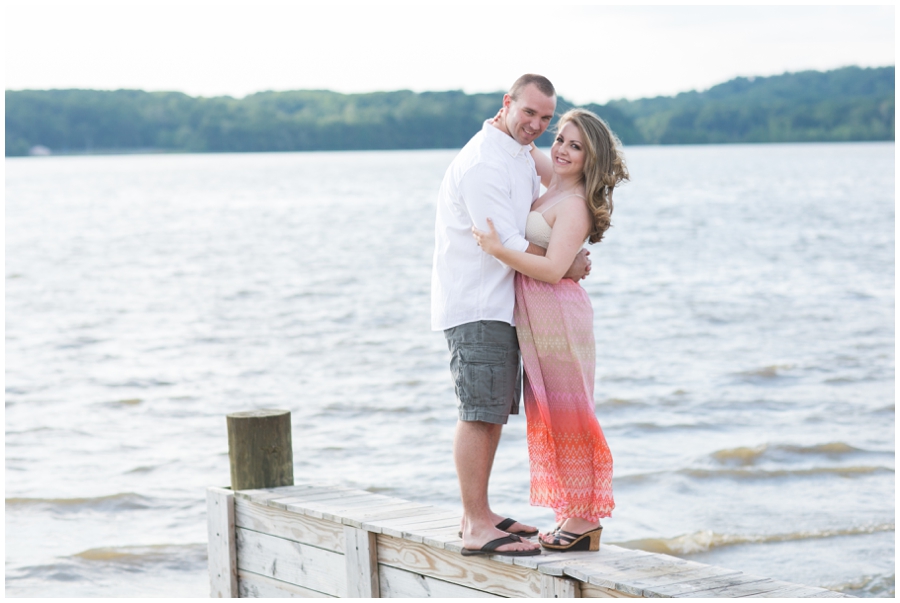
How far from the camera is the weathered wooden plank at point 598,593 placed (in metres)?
3.92

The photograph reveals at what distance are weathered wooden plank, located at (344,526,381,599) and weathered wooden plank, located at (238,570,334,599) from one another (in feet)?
0.89

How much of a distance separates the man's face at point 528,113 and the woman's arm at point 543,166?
0.79 feet

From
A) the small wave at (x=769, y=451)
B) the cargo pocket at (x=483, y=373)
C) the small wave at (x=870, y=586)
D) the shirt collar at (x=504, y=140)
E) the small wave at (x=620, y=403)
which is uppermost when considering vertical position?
the shirt collar at (x=504, y=140)

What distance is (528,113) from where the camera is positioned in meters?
4.23

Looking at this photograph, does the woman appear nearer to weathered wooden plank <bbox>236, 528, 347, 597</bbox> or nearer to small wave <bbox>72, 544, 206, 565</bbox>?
weathered wooden plank <bbox>236, 528, 347, 597</bbox>

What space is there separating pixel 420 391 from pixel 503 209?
909 centimetres

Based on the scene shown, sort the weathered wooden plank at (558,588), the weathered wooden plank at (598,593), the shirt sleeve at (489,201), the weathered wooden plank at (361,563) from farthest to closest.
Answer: the weathered wooden plank at (361,563), the shirt sleeve at (489,201), the weathered wooden plank at (558,588), the weathered wooden plank at (598,593)

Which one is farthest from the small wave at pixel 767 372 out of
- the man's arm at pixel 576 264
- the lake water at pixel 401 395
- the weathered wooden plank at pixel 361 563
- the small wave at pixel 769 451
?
the man's arm at pixel 576 264

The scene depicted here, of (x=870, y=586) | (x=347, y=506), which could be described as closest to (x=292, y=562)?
(x=347, y=506)

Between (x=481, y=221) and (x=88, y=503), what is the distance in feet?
21.2

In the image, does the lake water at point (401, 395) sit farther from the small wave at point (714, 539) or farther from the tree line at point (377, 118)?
the tree line at point (377, 118)

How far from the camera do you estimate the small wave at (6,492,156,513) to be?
916 cm

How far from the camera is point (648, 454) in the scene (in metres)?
10.3

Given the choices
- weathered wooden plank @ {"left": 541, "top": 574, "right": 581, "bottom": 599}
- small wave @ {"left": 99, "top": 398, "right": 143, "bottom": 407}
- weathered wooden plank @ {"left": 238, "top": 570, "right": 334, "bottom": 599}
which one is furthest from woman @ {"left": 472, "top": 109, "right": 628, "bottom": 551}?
small wave @ {"left": 99, "top": 398, "right": 143, "bottom": 407}
